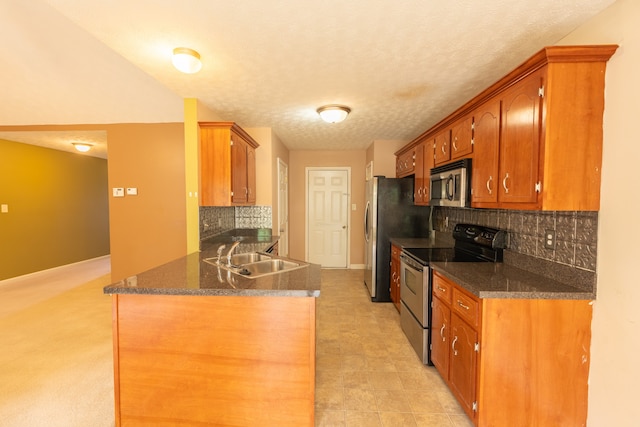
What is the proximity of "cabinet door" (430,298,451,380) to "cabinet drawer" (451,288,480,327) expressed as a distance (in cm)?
15

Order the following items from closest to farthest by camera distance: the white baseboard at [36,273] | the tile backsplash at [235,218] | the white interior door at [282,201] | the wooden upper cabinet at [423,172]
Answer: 1. the wooden upper cabinet at [423,172]
2. the tile backsplash at [235,218]
3. the white baseboard at [36,273]
4. the white interior door at [282,201]

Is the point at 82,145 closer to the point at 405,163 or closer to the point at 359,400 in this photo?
the point at 405,163

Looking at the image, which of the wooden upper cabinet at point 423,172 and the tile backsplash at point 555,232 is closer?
the tile backsplash at point 555,232

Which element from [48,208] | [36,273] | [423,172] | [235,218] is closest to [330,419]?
[423,172]

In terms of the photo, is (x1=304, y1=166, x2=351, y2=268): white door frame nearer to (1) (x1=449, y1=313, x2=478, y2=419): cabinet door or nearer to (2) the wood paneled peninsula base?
(1) (x1=449, y1=313, x2=478, y2=419): cabinet door

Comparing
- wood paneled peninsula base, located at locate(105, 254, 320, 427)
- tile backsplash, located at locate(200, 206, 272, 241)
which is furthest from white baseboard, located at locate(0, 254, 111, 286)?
wood paneled peninsula base, located at locate(105, 254, 320, 427)

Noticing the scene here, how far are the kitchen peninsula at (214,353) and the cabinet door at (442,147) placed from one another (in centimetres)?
195

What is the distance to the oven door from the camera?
2.35 metres

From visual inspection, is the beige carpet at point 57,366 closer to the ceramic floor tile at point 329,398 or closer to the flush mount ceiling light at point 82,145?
the ceramic floor tile at point 329,398

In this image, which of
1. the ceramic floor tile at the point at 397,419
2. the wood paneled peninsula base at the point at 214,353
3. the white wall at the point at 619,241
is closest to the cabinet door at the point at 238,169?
the wood paneled peninsula base at the point at 214,353

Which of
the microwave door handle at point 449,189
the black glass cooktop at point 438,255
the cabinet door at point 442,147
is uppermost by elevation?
the cabinet door at point 442,147

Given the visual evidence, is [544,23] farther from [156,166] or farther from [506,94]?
[156,166]

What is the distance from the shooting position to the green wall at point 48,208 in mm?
4598

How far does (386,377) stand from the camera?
2.22 m
